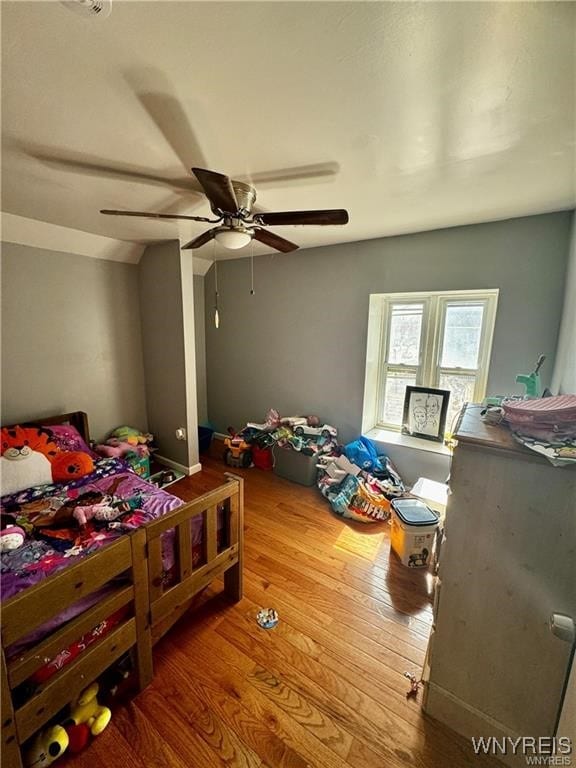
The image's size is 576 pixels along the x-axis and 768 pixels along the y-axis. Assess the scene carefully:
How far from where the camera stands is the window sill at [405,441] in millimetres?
2697

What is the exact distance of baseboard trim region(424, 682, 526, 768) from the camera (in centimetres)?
110

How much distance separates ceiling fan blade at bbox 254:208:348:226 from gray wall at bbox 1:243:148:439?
227 centimetres

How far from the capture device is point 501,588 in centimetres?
105

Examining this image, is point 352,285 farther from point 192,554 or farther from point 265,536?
point 192,554

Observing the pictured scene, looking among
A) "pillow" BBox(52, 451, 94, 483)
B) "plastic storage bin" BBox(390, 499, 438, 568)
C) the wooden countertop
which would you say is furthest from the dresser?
"pillow" BBox(52, 451, 94, 483)

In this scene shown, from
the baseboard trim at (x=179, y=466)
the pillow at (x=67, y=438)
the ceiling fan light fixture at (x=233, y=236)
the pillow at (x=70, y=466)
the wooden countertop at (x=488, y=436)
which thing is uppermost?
the ceiling fan light fixture at (x=233, y=236)

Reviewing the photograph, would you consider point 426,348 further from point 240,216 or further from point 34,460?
point 34,460

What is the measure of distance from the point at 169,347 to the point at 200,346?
1.10 meters

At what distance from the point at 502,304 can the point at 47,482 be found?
144 inches

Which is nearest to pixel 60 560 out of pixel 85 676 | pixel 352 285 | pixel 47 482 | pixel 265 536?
pixel 85 676

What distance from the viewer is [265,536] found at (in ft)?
7.50

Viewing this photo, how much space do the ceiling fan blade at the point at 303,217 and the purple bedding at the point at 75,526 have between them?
167 cm

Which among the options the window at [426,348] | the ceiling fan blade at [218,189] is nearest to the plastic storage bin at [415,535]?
the window at [426,348]

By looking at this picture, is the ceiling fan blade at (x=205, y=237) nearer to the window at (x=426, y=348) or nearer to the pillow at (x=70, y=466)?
the window at (x=426, y=348)
